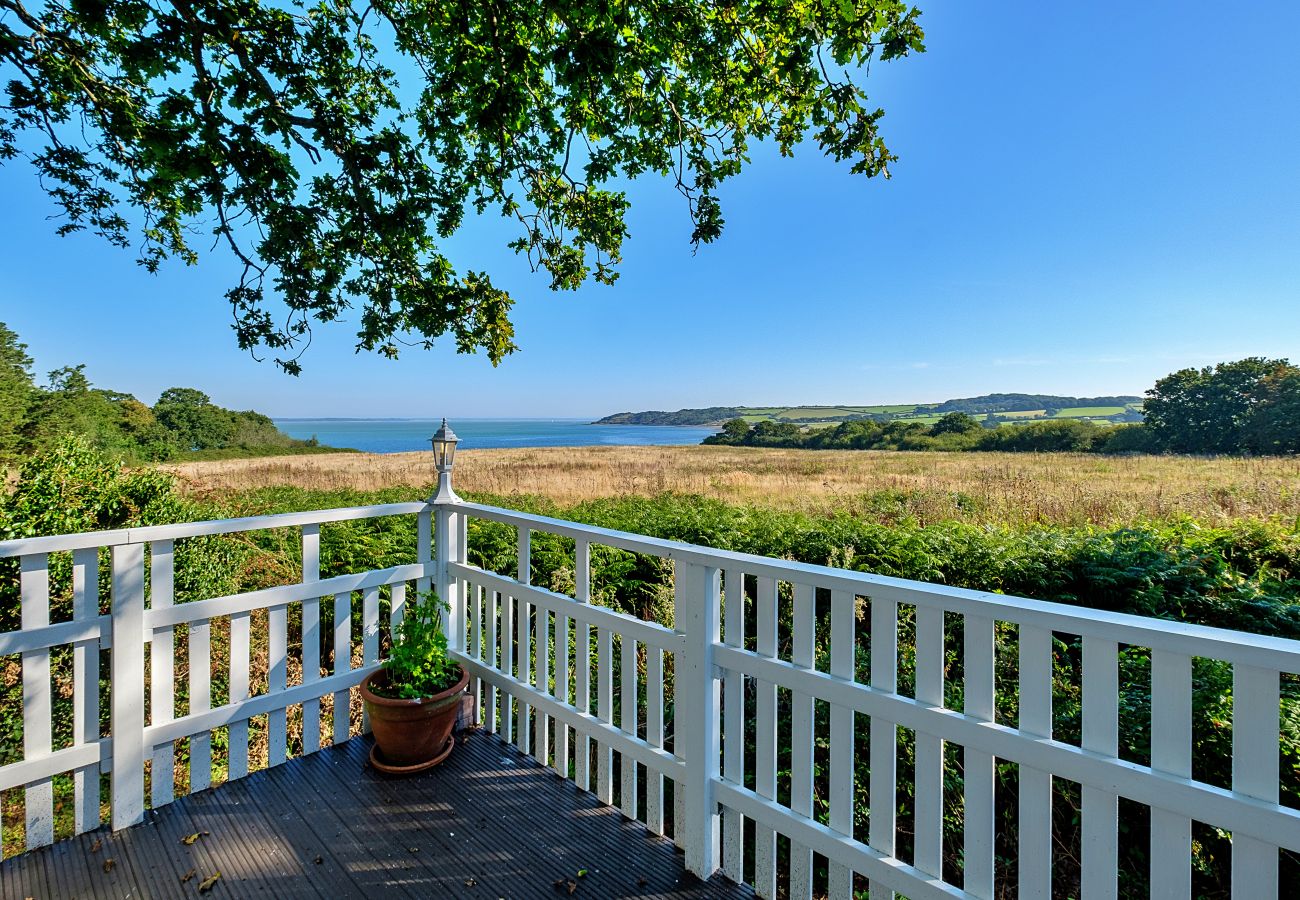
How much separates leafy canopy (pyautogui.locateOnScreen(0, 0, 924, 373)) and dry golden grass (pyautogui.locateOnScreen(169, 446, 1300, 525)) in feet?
14.1

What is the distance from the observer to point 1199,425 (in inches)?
405

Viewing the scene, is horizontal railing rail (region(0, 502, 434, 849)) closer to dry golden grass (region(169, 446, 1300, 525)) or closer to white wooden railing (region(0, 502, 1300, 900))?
white wooden railing (region(0, 502, 1300, 900))

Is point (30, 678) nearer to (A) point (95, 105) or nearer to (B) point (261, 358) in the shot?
(B) point (261, 358)

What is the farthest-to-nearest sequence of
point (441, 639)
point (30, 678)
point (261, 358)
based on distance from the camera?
point (261, 358), point (441, 639), point (30, 678)

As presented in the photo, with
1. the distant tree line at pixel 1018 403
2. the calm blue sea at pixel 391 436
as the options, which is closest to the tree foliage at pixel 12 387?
the calm blue sea at pixel 391 436

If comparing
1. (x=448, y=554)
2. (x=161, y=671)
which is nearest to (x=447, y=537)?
(x=448, y=554)

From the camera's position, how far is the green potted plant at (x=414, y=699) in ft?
7.90

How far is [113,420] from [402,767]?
20600 mm

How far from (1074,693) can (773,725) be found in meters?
2.41

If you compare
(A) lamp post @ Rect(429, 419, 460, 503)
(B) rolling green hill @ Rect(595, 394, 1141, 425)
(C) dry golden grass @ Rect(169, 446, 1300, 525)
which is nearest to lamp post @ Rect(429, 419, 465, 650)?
(A) lamp post @ Rect(429, 419, 460, 503)

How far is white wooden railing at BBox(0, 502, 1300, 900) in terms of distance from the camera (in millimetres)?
1001

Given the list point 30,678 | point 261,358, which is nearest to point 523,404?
point 261,358

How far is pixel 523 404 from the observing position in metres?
15.7

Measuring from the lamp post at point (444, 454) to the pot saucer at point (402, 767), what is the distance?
1216 millimetres
